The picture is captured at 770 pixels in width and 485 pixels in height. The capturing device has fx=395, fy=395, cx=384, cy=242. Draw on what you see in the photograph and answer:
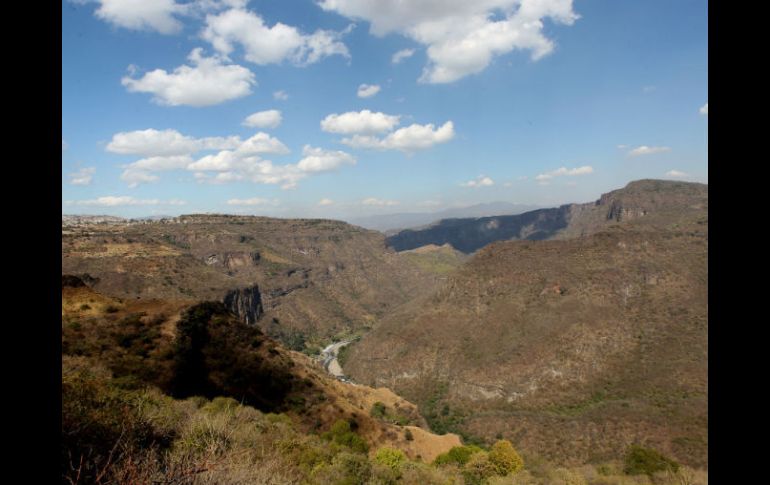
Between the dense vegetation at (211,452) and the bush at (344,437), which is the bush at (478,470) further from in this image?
the bush at (344,437)

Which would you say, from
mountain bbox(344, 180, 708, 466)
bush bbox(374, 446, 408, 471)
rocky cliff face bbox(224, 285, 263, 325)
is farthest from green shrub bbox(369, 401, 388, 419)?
rocky cliff face bbox(224, 285, 263, 325)

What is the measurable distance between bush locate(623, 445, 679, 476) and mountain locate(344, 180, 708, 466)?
678cm

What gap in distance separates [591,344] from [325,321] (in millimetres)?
88177

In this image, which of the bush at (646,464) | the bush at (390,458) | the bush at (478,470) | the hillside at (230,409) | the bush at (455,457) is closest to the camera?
the hillside at (230,409)

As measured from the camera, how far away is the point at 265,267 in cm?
13188

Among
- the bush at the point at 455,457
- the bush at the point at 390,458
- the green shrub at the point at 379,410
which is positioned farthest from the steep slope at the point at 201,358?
the green shrub at the point at 379,410

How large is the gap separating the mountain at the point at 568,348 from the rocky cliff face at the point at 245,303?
2731 cm

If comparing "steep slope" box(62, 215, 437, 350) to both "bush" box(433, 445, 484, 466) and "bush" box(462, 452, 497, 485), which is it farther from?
"bush" box(462, 452, 497, 485)

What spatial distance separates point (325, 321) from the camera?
131 m

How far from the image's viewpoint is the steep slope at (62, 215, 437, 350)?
71.2 metres

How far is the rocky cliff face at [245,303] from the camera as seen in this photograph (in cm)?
8247
